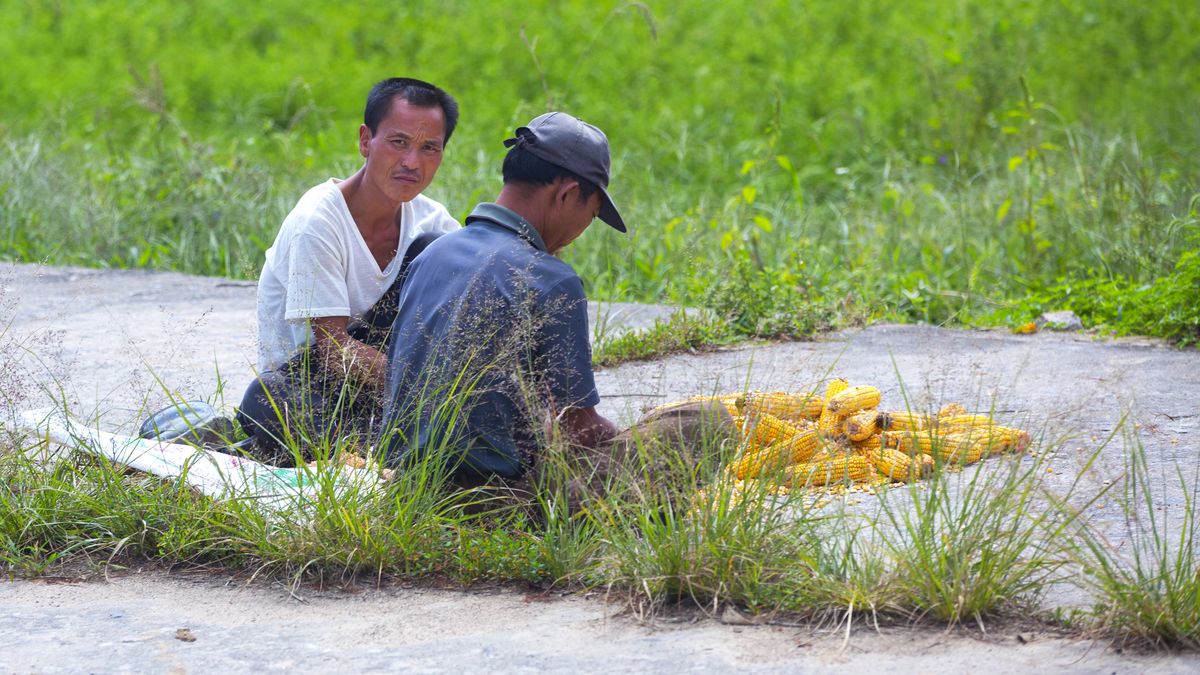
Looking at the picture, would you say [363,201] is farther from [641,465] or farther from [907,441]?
[907,441]

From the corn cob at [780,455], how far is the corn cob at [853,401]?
1.26 feet

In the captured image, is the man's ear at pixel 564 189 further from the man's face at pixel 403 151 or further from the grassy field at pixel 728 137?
the grassy field at pixel 728 137

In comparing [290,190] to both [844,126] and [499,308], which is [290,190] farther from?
[499,308]

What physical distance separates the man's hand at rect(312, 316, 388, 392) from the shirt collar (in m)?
0.52

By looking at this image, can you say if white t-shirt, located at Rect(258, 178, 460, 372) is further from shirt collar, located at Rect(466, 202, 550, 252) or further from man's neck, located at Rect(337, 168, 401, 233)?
shirt collar, located at Rect(466, 202, 550, 252)

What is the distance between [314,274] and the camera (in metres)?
4.47

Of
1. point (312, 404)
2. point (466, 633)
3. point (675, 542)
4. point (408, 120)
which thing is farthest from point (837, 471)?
point (408, 120)

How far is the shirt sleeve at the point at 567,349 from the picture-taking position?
12.0 feet

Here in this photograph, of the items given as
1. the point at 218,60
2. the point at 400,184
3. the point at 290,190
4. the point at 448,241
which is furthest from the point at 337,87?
the point at 448,241

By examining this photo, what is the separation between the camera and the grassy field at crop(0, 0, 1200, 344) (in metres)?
7.80

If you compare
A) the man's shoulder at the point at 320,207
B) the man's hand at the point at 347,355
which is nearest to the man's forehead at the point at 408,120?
the man's shoulder at the point at 320,207

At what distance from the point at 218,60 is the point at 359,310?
11109mm

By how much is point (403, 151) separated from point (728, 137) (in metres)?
8.34

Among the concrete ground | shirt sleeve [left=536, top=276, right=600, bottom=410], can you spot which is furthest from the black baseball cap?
the concrete ground
